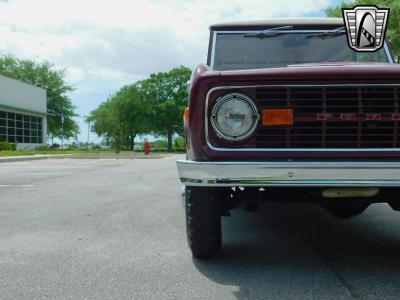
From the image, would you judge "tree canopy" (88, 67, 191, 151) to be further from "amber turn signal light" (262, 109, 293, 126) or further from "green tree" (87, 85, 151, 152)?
"amber turn signal light" (262, 109, 293, 126)

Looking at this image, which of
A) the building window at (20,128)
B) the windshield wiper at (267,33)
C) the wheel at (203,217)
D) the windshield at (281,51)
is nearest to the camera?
the wheel at (203,217)

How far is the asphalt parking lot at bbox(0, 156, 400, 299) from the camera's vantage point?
2887 millimetres

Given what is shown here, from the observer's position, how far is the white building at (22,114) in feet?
123

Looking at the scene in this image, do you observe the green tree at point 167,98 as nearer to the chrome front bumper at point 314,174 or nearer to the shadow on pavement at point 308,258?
the shadow on pavement at point 308,258

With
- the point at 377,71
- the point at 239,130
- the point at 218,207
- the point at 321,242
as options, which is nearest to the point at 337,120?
the point at 377,71

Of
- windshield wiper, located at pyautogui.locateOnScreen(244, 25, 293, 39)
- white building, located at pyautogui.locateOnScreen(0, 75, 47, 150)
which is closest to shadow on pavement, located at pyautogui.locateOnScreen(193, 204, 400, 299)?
windshield wiper, located at pyautogui.locateOnScreen(244, 25, 293, 39)

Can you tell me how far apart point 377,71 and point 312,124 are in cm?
49

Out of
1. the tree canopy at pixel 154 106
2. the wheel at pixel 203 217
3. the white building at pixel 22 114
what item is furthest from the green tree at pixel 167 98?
the wheel at pixel 203 217

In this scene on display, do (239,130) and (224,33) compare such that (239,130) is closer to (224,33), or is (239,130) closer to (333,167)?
(333,167)

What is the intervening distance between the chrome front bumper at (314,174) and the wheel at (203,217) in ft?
1.48

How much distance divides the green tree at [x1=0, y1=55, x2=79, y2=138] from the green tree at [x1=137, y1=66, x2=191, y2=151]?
8396 mm

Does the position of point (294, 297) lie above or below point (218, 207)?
below

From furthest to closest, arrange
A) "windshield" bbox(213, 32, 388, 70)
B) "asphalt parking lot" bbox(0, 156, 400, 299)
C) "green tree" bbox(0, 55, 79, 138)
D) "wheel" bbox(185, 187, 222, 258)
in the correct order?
"green tree" bbox(0, 55, 79, 138)
"windshield" bbox(213, 32, 388, 70)
"wheel" bbox(185, 187, 222, 258)
"asphalt parking lot" bbox(0, 156, 400, 299)

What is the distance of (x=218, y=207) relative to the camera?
11.1ft
